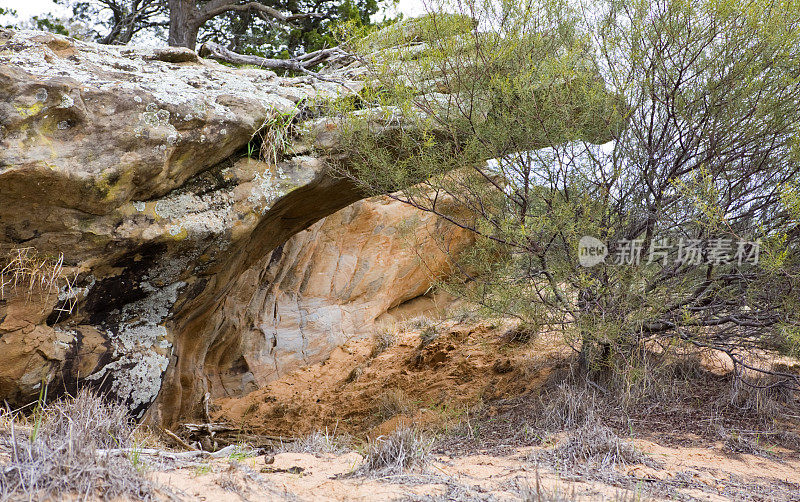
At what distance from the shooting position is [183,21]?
9.01 m

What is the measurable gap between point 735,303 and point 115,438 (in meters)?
4.58

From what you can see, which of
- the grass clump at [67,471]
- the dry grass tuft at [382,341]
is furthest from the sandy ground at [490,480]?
the dry grass tuft at [382,341]

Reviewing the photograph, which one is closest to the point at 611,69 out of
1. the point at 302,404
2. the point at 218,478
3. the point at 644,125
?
the point at 644,125

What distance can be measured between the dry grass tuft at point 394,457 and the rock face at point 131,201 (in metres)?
2.28

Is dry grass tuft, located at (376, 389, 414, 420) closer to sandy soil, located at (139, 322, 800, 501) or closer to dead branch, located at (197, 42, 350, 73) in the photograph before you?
sandy soil, located at (139, 322, 800, 501)

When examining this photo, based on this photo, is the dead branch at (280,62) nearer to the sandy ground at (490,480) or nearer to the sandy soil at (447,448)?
the sandy soil at (447,448)

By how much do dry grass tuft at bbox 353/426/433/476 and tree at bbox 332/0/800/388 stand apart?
70.5 inches

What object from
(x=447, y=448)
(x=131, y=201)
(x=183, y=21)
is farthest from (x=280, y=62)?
(x=447, y=448)

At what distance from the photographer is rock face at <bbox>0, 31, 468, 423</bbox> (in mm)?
3916

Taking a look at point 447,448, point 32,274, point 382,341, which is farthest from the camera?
point 382,341

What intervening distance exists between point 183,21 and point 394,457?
26.7 feet

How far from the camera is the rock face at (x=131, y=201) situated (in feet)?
12.8

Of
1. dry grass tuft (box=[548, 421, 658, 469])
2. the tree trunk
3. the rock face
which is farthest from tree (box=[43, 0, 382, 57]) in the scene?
dry grass tuft (box=[548, 421, 658, 469])

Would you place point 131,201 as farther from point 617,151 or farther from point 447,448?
point 617,151
